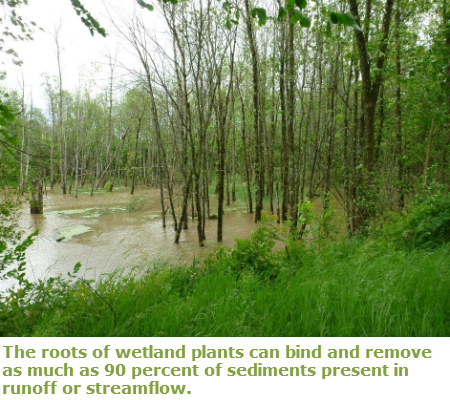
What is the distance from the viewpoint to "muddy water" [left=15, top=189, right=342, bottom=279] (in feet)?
20.1

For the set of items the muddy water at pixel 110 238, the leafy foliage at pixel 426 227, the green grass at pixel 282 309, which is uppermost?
the leafy foliage at pixel 426 227

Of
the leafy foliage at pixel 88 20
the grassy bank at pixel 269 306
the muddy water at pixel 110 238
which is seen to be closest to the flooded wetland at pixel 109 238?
the muddy water at pixel 110 238

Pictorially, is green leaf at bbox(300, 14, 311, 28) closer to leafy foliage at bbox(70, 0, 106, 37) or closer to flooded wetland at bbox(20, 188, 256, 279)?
leafy foliage at bbox(70, 0, 106, 37)

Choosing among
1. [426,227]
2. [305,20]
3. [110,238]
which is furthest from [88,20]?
[110,238]

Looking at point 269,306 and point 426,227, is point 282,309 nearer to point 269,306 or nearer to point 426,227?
point 269,306

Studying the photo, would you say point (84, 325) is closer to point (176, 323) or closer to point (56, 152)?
point (176, 323)

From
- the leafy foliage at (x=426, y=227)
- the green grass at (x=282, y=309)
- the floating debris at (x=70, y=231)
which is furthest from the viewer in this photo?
the floating debris at (x=70, y=231)

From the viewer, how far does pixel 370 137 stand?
5.45 metres

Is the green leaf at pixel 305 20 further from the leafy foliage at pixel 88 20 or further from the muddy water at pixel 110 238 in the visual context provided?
the muddy water at pixel 110 238

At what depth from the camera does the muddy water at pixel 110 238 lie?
20.1 ft

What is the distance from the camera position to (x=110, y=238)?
8648mm

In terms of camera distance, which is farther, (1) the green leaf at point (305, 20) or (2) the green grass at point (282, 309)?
(2) the green grass at point (282, 309)
